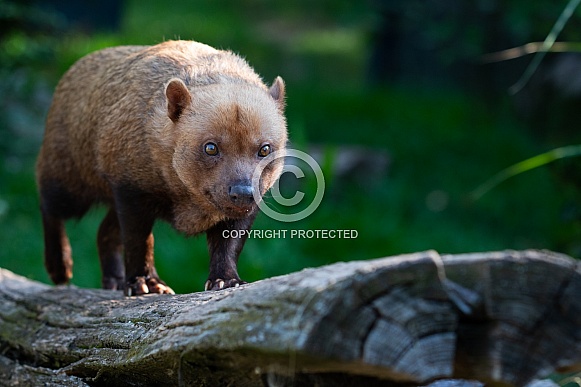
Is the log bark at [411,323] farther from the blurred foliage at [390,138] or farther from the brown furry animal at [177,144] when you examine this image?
the blurred foliage at [390,138]

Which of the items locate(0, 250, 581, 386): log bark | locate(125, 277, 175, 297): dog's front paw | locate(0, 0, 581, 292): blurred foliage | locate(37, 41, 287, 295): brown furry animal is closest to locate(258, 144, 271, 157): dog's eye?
locate(37, 41, 287, 295): brown furry animal

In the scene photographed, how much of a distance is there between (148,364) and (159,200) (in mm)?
1602

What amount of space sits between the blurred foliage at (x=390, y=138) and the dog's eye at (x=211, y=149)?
5.73 feet

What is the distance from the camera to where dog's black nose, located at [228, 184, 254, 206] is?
428 centimetres

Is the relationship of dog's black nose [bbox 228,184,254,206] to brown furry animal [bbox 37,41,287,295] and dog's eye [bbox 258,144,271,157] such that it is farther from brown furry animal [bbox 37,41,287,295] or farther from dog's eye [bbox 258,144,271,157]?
dog's eye [bbox 258,144,271,157]

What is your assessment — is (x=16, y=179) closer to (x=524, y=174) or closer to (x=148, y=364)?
(x=524, y=174)

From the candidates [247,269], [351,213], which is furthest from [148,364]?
[351,213]

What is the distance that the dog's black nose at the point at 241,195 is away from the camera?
4.28 meters

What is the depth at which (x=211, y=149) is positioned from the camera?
175 inches

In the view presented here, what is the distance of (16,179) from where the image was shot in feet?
31.3

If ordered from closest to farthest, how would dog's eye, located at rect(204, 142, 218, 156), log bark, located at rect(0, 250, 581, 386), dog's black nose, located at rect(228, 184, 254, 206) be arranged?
log bark, located at rect(0, 250, 581, 386), dog's black nose, located at rect(228, 184, 254, 206), dog's eye, located at rect(204, 142, 218, 156)

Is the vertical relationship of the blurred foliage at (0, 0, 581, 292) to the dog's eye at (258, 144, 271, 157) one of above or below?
above

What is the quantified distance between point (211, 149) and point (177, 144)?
9.3 inches

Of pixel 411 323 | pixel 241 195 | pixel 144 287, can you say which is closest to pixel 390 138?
pixel 144 287
